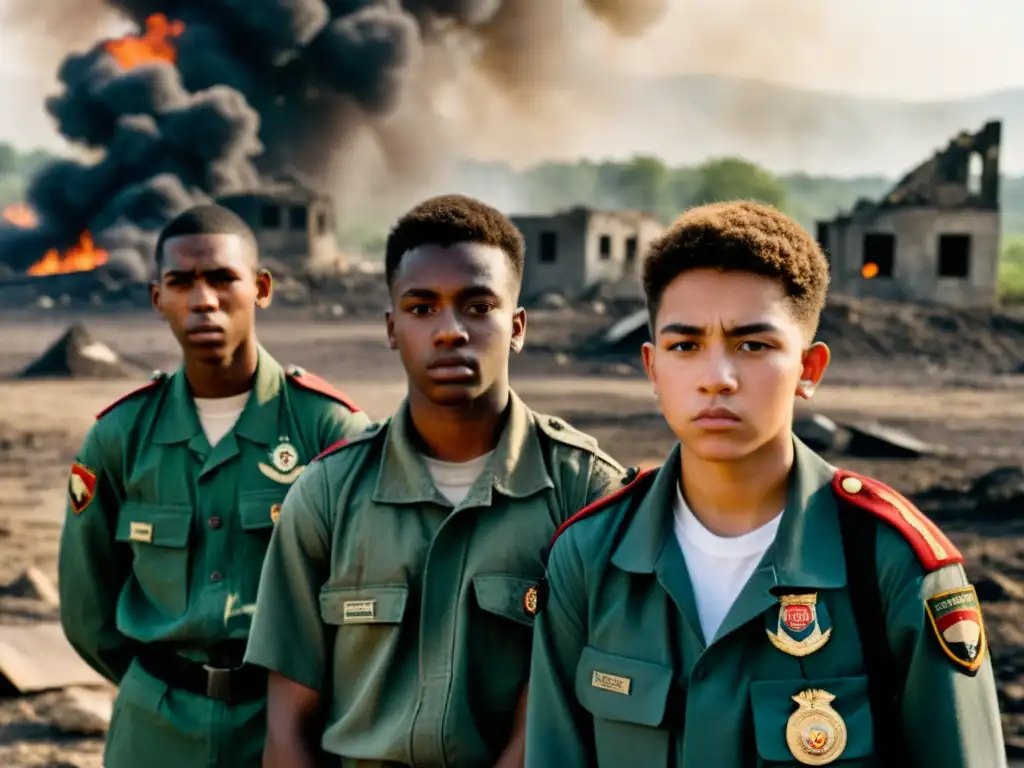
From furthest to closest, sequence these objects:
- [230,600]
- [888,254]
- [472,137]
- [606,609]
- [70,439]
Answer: [472,137] < [888,254] < [70,439] < [230,600] < [606,609]

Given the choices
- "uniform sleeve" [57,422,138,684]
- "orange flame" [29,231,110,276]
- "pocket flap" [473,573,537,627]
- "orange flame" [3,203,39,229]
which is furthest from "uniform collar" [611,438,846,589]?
"orange flame" [3,203,39,229]

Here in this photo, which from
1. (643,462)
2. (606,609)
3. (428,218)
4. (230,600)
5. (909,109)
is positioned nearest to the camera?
(606,609)

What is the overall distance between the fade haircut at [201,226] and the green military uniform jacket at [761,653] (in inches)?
66.6

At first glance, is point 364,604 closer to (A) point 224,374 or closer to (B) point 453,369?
(B) point 453,369

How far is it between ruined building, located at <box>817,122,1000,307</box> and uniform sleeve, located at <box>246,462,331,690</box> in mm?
21888

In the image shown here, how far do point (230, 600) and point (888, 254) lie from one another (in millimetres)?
22361

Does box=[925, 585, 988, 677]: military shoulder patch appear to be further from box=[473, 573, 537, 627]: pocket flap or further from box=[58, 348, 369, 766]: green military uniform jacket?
box=[58, 348, 369, 766]: green military uniform jacket

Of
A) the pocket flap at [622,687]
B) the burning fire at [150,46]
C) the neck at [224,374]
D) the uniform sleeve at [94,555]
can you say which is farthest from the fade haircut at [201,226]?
the burning fire at [150,46]

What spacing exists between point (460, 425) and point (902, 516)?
40.7 inches

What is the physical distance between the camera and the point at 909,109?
58.9m

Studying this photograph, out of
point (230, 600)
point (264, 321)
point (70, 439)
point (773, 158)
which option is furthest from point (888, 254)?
point (773, 158)

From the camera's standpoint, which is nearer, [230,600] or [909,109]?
[230,600]

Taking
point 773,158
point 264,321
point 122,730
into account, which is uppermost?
point 773,158

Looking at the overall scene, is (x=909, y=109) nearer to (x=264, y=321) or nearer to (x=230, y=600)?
(x=264, y=321)
